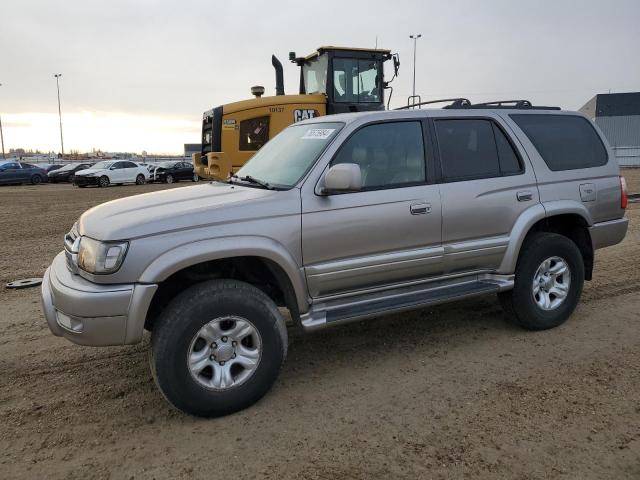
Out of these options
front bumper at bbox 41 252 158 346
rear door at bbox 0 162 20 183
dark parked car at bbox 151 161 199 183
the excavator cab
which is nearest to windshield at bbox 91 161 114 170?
dark parked car at bbox 151 161 199 183

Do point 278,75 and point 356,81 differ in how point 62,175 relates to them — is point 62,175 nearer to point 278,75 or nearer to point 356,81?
point 278,75

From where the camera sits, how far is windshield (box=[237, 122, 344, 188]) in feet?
12.7

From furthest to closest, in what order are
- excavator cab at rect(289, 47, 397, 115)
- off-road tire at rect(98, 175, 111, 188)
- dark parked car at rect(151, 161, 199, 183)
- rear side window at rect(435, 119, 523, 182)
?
dark parked car at rect(151, 161, 199, 183) < off-road tire at rect(98, 175, 111, 188) < excavator cab at rect(289, 47, 397, 115) < rear side window at rect(435, 119, 523, 182)

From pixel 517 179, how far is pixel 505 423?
7.20ft

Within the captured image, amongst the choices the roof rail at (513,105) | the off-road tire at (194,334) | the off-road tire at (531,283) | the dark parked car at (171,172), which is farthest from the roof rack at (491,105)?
the dark parked car at (171,172)

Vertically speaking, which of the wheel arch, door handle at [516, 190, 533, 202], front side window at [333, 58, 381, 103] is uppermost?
front side window at [333, 58, 381, 103]

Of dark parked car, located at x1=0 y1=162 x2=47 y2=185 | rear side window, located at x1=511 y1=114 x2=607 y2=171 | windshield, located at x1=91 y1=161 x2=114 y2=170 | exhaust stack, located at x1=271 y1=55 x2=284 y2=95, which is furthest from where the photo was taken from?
dark parked car, located at x1=0 y1=162 x2=47 y2=185

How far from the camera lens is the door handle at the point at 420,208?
12.9 feet

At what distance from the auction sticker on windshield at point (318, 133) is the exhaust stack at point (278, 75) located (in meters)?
7.02

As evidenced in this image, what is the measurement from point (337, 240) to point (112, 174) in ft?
87.9

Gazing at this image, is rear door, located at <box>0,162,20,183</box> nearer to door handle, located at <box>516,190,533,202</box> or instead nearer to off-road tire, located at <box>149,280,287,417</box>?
off-road tire, located at <box>149,280,287,417</box>

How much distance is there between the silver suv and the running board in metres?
0.01

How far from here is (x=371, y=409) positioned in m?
3.39

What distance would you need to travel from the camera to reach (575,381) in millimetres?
3676
